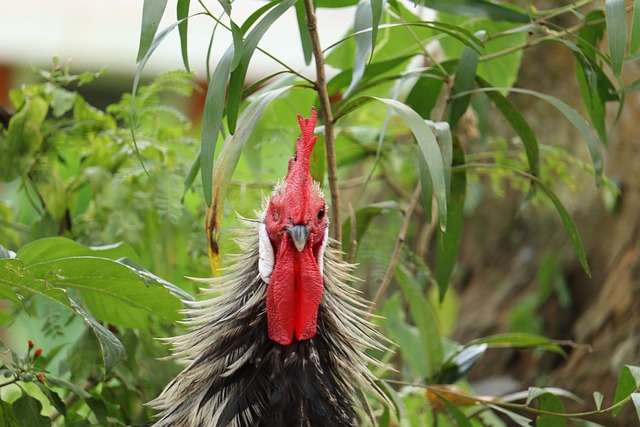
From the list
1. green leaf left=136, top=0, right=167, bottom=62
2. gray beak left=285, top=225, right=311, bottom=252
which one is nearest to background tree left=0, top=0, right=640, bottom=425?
green leaf left=136, top=0, right=167, bottom=62

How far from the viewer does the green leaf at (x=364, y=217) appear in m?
1.83

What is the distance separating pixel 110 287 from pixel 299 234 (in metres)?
0.38

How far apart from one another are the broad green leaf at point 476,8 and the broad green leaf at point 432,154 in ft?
1.40

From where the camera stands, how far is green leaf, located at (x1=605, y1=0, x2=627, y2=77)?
4.52 ft

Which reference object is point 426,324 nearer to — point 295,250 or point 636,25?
point 295,250

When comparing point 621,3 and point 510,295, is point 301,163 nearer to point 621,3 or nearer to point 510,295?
point 621,3

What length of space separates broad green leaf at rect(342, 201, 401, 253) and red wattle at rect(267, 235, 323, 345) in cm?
38

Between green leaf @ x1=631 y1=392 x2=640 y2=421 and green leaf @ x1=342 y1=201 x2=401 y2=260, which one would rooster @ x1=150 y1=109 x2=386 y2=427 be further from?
green leaf @ x1=631 y1=392 x2=640 y2=421

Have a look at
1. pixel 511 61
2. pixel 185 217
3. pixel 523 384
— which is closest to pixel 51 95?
pixel 185 217

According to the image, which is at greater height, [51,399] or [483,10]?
[483,10]

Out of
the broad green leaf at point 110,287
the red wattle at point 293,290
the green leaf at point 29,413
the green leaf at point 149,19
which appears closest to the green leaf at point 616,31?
the red wattle at point 293,290

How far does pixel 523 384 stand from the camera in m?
3.39

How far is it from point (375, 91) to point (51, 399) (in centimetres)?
120

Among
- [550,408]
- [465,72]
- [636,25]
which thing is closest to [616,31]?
[636,25]
